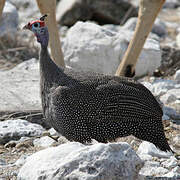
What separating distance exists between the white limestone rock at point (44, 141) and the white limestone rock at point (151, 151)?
89 cm

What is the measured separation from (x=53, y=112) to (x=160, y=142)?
97cm

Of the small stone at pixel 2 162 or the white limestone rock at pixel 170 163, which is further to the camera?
the small stone at pixel 2 162

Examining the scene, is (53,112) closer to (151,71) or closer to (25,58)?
(151,71)

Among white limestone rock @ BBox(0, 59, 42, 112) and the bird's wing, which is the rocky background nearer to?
white limestone rock @ BBox(0, 59, 42, 112)

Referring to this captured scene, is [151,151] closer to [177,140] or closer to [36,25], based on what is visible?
[177,140]

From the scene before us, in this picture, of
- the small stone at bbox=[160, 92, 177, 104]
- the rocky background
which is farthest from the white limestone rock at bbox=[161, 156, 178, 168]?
the small stone at bbox=[160, 92, 177, 104]

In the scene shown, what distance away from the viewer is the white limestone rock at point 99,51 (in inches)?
281

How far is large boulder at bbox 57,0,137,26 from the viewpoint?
460 inches

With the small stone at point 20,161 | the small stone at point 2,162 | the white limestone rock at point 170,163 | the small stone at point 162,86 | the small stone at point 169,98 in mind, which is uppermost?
the white limestone rock at point 170,163

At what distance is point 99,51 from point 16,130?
2237mm

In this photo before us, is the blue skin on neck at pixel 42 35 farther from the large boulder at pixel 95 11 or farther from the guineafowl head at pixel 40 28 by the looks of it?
the large boulder at pixel 95 11

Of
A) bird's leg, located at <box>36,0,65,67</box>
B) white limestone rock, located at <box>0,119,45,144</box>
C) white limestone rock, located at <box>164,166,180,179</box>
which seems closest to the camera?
white limestone rock, located at <box>164,166,180,179</box>

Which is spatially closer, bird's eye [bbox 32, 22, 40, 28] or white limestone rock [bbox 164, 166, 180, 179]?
white limestone rock [bbox 164, 166, 180, 179]

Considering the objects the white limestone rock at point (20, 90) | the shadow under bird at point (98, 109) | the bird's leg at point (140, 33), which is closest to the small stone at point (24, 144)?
the shadow under bird at point (98, 109)
